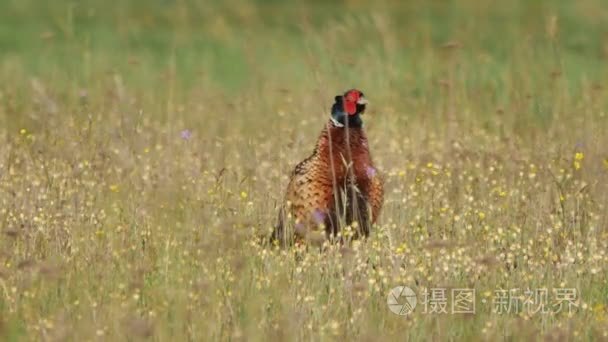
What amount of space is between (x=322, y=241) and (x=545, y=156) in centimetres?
225

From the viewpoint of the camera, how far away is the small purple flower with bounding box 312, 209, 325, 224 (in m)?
6.68

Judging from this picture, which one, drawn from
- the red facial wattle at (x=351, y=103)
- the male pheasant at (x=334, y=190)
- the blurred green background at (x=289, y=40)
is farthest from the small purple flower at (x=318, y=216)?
the blurred green background at (x=289, y=40)

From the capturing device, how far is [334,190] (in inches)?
265

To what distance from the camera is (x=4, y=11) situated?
2159 cm

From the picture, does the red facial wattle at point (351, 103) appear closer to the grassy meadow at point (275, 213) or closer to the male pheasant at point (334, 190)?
the male pheasant at point (334, 190)

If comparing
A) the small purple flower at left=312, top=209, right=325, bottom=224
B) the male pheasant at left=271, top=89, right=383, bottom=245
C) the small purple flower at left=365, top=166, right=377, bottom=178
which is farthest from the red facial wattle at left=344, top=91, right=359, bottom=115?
the small purple flower at left=312, top=209, right=325, bottom=224

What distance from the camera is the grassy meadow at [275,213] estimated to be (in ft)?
17.5

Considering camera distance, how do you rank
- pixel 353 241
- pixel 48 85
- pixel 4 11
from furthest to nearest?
1. pixel 4 11
2. pixel 48 85
3. pixel 353 241

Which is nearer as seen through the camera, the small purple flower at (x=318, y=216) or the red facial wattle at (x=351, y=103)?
the small purple flower at (x=318, y=216)

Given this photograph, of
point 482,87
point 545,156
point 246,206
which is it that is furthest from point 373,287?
point 482,87

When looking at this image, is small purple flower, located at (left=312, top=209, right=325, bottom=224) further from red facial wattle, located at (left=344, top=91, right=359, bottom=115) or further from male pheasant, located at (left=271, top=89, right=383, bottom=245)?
red facial wattle, located at (left=344, top=91, right=359, bottom=115)

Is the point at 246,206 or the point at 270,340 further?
the point at 246,206

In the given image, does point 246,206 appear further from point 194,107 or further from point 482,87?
point 482,87

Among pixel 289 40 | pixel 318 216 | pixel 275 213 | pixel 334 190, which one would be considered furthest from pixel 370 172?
pixel 289 40
